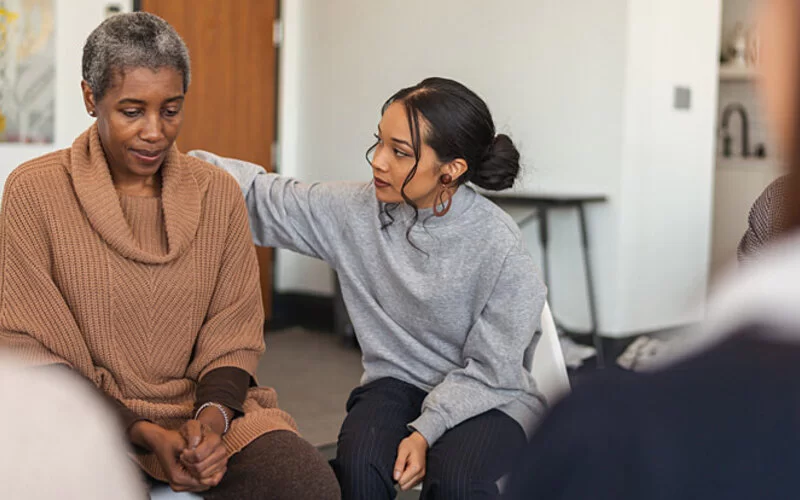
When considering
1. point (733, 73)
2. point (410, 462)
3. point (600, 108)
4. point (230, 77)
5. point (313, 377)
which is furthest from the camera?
point (733, 73)

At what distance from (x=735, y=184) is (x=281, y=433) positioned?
16.4ft

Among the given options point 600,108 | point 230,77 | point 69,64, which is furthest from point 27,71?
point 600,108

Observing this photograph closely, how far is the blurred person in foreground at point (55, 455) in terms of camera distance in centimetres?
99

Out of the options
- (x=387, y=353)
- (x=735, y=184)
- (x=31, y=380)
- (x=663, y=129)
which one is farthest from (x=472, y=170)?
(x=735, y=184)

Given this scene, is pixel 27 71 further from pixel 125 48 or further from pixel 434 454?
pixel 434 454

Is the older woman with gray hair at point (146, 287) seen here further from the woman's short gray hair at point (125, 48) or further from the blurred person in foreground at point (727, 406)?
the blurred person in foreground at point (727, 406)

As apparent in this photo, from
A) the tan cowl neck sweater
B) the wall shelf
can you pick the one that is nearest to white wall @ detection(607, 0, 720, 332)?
the wall shelf

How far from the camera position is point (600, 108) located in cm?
455

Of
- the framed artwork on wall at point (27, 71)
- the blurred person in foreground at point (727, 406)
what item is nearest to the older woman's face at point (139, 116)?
the blurred person in foreground at point (727, 406)

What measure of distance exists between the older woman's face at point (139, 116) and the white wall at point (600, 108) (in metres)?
3.05

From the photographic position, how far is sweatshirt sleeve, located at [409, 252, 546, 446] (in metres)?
1.83

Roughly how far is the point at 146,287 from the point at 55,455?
68 cm

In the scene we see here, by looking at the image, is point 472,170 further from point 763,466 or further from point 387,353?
point 763,466

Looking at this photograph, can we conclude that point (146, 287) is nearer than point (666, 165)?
Yes
